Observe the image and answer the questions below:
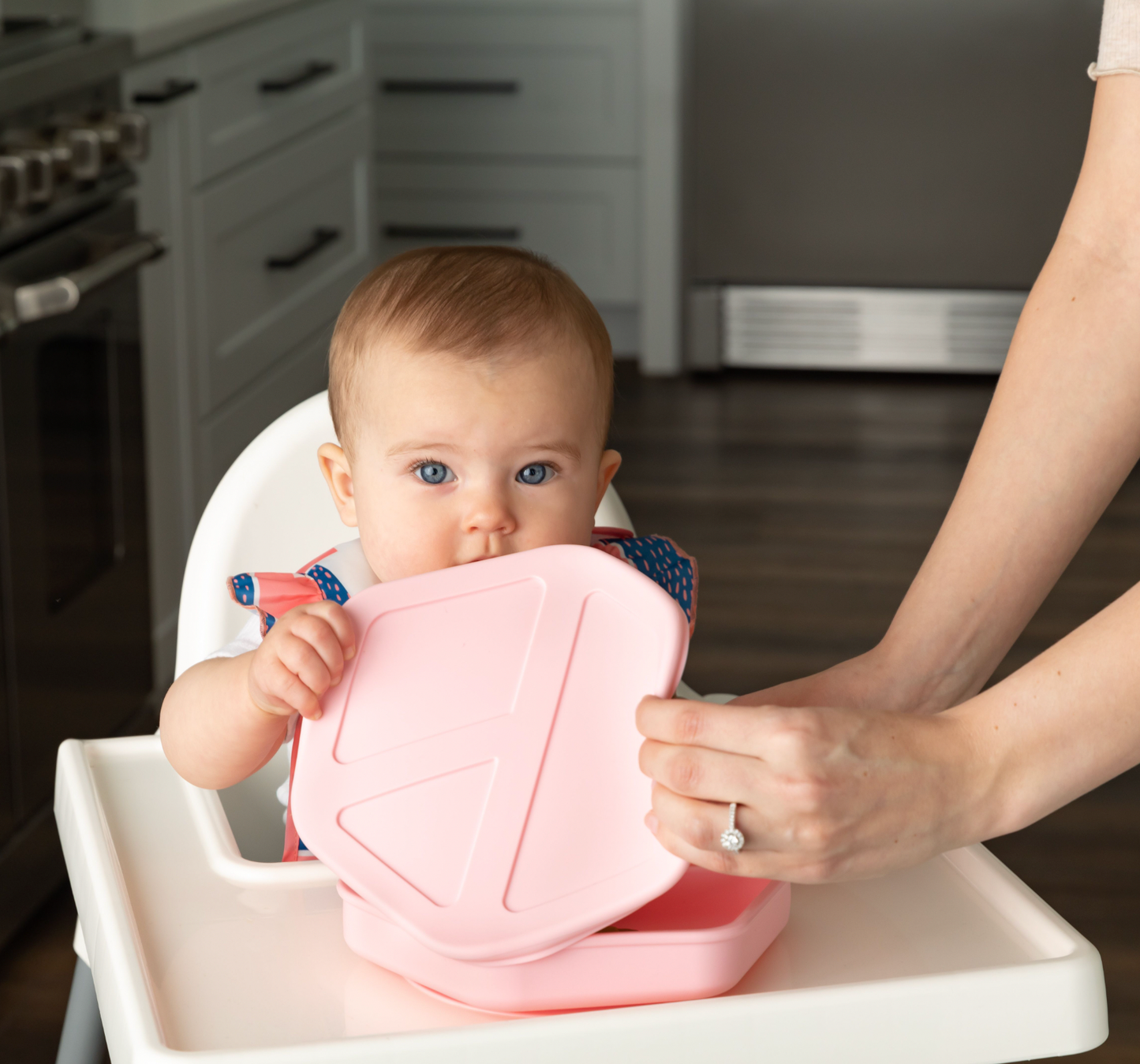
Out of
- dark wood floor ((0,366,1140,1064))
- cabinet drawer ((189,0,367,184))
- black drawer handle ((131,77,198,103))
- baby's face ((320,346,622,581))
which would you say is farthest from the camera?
cabinet drawer ((189,0,367,184))

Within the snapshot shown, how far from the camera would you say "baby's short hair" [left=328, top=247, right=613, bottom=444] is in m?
0.65

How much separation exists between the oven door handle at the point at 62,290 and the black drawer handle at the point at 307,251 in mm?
718

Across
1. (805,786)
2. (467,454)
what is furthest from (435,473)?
(805,786)

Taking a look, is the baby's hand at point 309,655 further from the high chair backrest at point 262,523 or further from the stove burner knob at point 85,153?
the stove burner knob at point 85,153

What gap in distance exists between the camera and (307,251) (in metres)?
2.61

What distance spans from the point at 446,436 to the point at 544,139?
10.1ft

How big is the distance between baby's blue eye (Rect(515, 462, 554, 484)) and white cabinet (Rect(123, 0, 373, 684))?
1.36m

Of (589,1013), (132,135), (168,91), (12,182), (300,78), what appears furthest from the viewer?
(300,78)

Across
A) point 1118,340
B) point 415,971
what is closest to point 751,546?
point 1118,340

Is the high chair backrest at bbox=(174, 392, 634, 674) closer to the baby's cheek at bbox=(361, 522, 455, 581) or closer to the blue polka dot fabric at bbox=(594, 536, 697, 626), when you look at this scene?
the blue polka dot fabric at bbox=(594, 536, 697, 626)

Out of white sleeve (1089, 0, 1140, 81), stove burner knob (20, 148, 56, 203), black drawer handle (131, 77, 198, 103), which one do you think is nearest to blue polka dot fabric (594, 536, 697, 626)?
white sleeve (1089, 0, 1140, 81)

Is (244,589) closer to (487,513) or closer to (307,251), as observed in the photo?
(487,513)

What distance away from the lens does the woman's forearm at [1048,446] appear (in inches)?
30.1

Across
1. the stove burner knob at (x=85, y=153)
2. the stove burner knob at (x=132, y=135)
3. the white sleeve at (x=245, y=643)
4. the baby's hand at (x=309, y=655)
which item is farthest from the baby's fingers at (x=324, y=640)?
the stove burner knob at (x=132, y=135)
